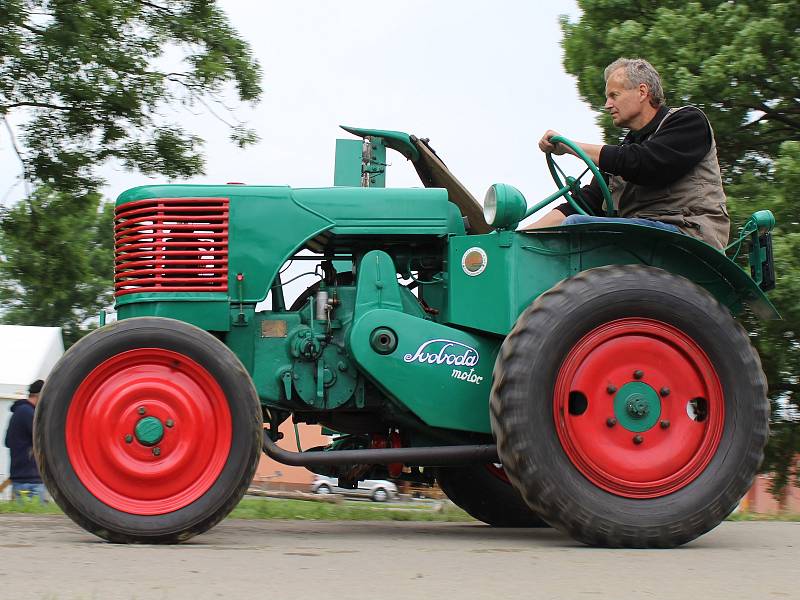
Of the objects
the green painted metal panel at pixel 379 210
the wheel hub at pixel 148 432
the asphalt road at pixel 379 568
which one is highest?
the green painted metal panel at pixel 379 210

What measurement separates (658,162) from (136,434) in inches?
107

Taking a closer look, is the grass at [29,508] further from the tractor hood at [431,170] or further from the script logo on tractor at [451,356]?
the tractor hood at [431,170]

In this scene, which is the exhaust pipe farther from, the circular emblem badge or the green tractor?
the circular emblem badge

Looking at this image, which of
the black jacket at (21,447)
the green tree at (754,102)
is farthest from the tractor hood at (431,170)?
the green tree at (754,102)

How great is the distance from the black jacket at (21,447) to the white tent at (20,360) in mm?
6251

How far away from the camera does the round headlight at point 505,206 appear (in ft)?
17.4

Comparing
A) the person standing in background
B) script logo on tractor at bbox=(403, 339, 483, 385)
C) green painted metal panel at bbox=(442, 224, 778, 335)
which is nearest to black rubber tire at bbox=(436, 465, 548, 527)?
script logo on tractor at bbox=(403, 339, 483, 385)

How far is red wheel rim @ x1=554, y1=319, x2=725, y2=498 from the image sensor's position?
4996 millimetres

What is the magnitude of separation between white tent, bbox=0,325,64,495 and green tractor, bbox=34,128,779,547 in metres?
11.8

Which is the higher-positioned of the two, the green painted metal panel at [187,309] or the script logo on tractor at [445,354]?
the green painted metal panel at [187,309]

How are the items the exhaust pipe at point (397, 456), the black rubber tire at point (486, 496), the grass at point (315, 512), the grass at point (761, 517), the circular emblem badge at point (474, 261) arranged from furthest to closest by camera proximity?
1. the grass at point (761, 517)
2. the grass at point (315, 512)
3. the black rubber tire at point (486, 496)
4. the circular emblem badge at point (474, 261)
5. the exhaust pipe at point (397, 456)

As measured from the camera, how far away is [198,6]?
39.7ft

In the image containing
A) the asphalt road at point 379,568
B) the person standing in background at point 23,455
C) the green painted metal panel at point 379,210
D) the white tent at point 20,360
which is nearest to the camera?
the asphalt road at point 379,568

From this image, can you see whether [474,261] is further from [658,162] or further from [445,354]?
[658,162]
